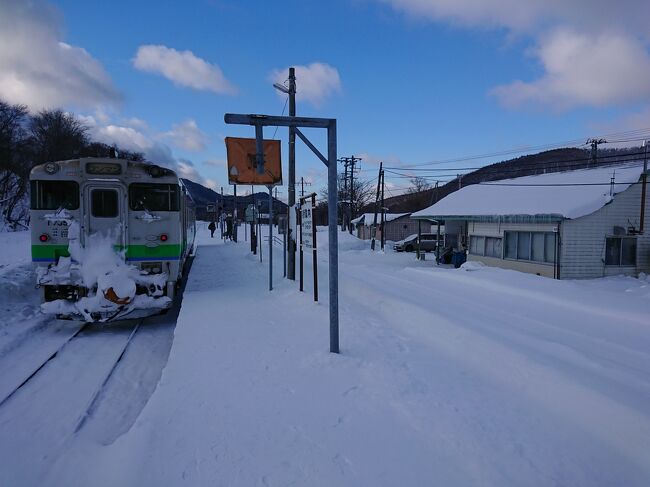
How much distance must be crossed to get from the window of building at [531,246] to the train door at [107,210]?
642 inches

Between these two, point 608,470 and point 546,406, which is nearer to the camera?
point 608,470

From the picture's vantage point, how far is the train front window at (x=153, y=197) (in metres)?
8.77

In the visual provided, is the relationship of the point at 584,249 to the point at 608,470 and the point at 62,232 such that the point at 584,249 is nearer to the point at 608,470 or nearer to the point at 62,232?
the point at 608,470

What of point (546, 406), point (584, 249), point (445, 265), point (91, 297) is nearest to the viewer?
point (546, 406)

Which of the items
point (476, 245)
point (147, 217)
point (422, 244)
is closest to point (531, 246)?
point (476, 245)

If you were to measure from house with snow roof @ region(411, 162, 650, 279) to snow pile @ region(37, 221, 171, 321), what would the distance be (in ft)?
51.3

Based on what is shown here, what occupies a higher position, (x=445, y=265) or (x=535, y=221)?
(x=535, y=221)

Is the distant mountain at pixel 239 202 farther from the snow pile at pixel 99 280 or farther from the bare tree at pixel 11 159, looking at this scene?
the bare tree at pixel 11 159

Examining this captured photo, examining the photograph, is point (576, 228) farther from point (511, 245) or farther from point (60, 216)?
point (60, 216)

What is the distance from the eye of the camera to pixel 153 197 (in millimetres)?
8914

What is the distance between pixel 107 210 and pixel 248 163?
14.2 ft

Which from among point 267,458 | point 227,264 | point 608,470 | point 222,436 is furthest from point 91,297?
point 227,264

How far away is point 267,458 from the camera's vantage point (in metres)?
3.34

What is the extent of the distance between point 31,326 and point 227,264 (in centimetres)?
988
